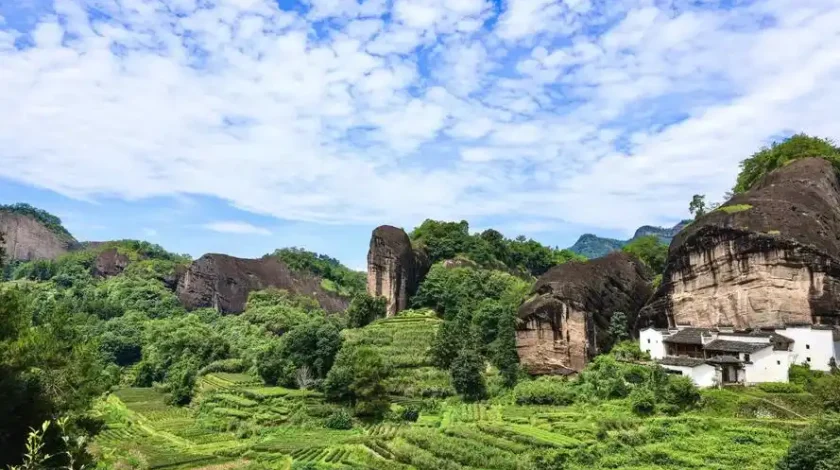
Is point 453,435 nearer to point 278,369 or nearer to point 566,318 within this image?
point 566,318

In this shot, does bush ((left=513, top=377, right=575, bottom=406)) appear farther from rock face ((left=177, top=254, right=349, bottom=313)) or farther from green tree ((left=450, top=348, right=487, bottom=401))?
rock face ((left=177, top=254, right=349, bottom=313))

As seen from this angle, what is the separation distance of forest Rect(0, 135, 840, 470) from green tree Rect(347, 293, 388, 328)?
19 centimetres

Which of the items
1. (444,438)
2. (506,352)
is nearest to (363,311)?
(506,352)

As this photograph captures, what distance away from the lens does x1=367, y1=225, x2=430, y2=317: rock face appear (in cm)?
5816

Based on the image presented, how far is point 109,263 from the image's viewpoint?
90.4 m

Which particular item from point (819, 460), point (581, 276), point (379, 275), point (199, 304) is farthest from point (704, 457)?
point (199, 304)

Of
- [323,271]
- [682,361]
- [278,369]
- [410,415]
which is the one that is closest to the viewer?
[682,361]

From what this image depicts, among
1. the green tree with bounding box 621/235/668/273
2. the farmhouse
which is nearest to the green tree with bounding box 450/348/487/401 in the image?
the farmhouse

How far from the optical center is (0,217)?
107 m

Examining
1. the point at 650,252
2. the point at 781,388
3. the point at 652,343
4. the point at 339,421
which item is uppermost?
the point at 650,252

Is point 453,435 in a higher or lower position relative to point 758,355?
lower

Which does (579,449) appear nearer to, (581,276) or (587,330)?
(587,330)

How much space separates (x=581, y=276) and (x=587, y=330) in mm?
4081

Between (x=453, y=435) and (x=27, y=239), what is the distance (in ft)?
374
